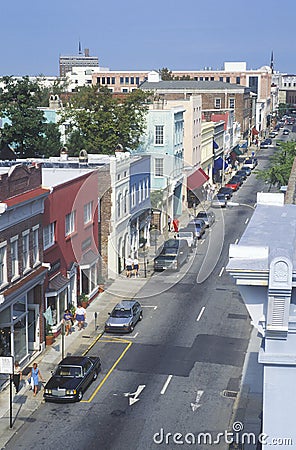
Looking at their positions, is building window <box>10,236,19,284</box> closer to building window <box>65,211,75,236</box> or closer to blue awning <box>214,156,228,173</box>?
building window <box>65,211,75,236</box>

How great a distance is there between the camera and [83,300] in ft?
130

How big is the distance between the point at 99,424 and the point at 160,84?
93.6 m

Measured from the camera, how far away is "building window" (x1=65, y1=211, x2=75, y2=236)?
1457 inches

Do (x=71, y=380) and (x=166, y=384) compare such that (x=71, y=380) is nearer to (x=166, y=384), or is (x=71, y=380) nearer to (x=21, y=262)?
(x=166, y=384)

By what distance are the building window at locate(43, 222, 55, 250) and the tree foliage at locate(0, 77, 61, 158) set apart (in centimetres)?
2600

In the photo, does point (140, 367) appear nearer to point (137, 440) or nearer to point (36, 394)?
point (36, 394)

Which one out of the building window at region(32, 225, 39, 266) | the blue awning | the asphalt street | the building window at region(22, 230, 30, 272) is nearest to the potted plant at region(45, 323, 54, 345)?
the asphalt street

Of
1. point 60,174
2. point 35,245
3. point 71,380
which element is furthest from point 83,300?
point 71,380

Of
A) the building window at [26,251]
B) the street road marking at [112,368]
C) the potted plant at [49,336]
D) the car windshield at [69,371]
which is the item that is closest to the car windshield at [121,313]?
the street road marking at [112,368]

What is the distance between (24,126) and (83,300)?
24394 mm

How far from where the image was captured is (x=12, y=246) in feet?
96.4

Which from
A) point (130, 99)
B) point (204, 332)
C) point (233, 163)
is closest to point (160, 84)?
point (233, 163)

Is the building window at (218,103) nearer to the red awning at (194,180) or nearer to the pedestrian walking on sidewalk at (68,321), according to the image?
the red awning at (194,180)

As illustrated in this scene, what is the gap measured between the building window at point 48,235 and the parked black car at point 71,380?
7329 mm
